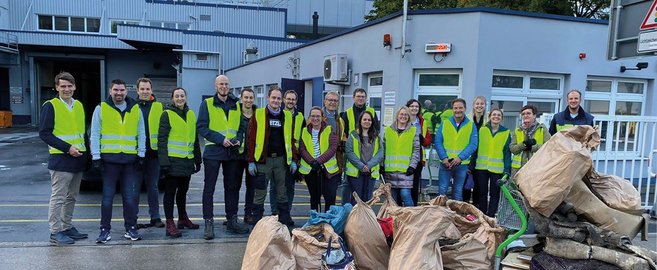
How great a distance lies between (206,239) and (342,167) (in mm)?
1873

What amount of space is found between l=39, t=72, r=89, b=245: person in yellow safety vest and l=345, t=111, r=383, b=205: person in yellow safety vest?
3.03 m

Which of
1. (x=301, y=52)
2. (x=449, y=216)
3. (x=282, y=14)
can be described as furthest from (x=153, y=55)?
(x=449, y=216)

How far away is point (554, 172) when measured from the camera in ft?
10.0

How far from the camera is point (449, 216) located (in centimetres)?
338

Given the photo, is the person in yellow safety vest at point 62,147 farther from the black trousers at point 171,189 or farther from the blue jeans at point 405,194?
the blue jeans at point 405,194

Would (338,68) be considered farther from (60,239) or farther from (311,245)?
(311,245)

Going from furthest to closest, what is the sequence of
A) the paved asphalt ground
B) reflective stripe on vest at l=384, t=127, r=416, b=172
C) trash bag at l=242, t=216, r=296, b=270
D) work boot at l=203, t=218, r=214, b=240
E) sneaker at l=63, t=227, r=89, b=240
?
reflective stripe on vest at l=384, t=127, r=416, b=172 → work boot at l=203, t=218, r=214, b=240 → sneaker at l=63, t=227, r=89, b=240 → the paved asphalt ground → trash bag at l=242, t=216, r=296, b=270

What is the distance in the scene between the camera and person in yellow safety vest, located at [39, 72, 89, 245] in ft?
15.3

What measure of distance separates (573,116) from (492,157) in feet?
3.85

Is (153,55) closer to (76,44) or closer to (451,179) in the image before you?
(76,44)

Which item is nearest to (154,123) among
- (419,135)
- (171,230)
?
(171,230)

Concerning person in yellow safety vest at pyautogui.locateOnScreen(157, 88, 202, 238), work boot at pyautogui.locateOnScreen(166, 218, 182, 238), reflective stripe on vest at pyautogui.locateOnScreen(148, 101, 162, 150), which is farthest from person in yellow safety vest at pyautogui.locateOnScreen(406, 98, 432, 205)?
reflective stripe on vest at pyautogui.locateOnScreen(148, 101, 162, 150)

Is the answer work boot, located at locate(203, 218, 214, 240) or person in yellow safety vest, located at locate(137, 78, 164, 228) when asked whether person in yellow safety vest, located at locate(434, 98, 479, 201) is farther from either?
person in yellow safety vest, located at locate(137, 78, 164, 228)

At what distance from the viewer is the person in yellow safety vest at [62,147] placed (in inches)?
183
